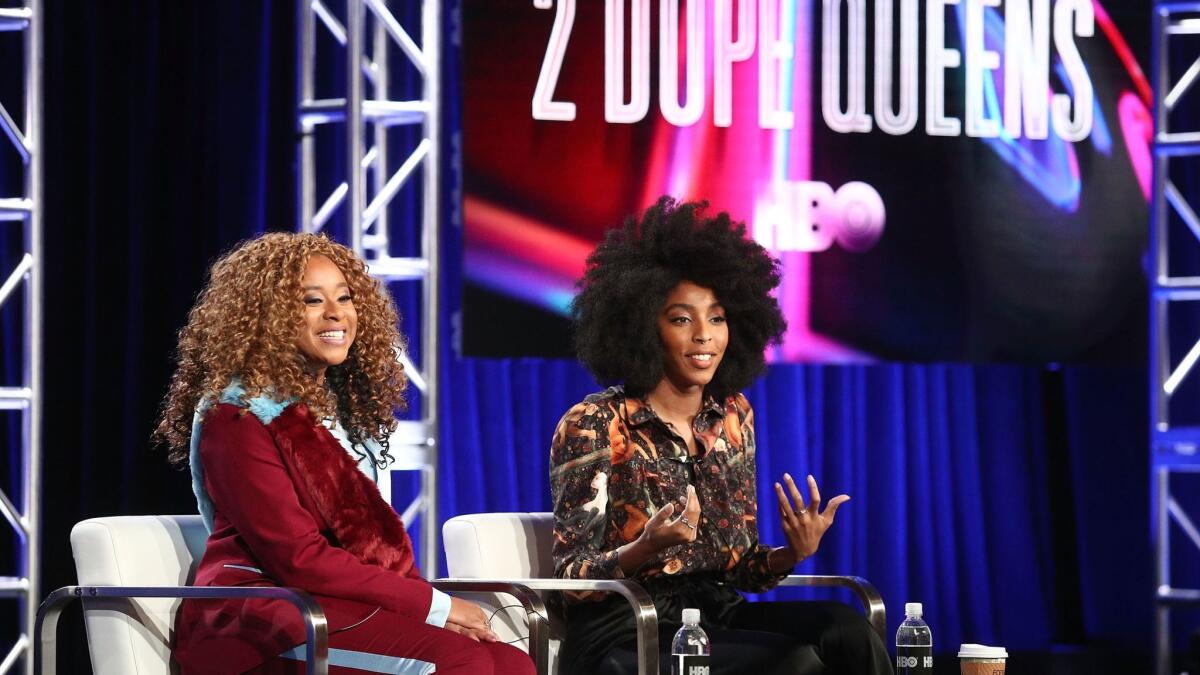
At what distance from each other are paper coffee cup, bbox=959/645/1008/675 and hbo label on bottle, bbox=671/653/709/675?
0.56 meters

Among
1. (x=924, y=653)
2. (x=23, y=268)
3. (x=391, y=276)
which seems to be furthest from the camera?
(x=391, y=276)

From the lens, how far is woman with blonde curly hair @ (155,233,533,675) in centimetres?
288

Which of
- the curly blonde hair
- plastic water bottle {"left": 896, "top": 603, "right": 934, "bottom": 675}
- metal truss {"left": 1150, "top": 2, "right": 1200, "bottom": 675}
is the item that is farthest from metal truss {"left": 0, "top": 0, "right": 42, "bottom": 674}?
metal truss {"left": 1150, "top": 2, "right": 1200, "bottom": 675}

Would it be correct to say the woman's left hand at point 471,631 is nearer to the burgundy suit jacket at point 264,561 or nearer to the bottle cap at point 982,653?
the burgundy suit jacket at point 264,561

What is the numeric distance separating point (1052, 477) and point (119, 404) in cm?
367

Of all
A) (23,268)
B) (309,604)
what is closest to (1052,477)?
(23,268)

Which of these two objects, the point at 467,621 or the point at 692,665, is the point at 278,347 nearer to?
the point at 467,621

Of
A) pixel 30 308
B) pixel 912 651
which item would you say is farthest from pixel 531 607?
pixel 30 308

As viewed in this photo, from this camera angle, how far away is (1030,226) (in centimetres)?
576

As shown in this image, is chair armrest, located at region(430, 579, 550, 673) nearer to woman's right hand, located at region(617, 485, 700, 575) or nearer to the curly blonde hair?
woman's right hand, located at region(617, 485, 700, 575)

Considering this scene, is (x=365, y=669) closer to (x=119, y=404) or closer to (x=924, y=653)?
(x=924, y=653)

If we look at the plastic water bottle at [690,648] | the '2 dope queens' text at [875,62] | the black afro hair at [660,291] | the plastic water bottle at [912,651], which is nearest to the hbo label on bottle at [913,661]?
the plastic water bottle at [912,651]

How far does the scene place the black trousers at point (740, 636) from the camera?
129 inches

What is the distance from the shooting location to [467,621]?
304cm
